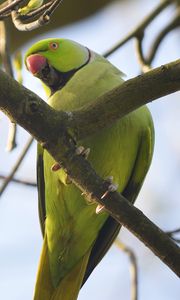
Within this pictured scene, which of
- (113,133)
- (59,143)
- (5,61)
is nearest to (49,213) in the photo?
(113,133)

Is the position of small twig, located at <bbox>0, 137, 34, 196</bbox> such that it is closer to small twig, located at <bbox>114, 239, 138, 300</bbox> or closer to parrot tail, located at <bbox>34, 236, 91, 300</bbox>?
parrot tail, located at <bbox>34, 236, 91, 300</bbox>

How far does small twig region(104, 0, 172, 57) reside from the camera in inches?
129

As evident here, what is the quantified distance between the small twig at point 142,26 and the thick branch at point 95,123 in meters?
1.32

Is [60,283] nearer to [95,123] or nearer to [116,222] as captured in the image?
[116,222]

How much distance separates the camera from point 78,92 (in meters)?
2.76

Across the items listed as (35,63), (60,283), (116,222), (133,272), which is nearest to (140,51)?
(35,63)

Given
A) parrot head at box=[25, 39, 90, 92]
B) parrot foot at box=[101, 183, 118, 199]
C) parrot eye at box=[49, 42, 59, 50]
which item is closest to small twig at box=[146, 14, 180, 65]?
parrot head at box=[25, 39, 90, 92]

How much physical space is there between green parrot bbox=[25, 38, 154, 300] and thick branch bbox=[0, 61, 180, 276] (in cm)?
57

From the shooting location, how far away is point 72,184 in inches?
109

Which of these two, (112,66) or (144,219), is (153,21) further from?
(144,219)

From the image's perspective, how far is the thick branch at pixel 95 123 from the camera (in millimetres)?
1883

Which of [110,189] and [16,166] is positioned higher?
[16,166]

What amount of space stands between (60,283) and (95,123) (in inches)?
47.5

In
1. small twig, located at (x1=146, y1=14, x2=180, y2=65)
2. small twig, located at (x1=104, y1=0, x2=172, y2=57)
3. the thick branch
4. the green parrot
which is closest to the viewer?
the thick branch
